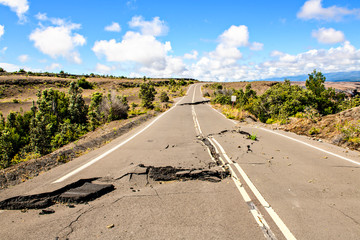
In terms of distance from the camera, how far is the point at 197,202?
3490 millimetres

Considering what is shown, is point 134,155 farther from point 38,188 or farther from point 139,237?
point 139,237

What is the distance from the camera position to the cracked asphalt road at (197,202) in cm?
272

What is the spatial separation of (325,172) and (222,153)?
2751mm

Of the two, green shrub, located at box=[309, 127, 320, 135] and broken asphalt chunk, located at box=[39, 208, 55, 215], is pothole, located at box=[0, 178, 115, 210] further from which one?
green shrub, located at box=[309, 127, 320, 135]

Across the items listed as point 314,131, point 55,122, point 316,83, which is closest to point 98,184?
point 314,131

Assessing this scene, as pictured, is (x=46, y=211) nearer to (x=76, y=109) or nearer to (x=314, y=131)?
(x=314, y=131)

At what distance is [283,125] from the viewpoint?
1227 cm

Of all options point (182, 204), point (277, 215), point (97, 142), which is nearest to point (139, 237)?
point (182, 204)

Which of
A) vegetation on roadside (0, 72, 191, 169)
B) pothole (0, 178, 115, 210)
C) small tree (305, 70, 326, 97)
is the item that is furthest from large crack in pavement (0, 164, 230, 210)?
small tree (305, 70, 326, 97)

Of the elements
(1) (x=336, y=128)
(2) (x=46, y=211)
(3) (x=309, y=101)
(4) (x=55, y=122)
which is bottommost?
(4) (x=55, y=122)

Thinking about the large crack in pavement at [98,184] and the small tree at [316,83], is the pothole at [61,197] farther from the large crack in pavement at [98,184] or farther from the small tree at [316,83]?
the small tree at [316,83]

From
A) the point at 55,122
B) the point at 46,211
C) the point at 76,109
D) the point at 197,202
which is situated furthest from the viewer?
the point at 76,109

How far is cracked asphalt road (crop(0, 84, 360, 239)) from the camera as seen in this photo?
107 inches

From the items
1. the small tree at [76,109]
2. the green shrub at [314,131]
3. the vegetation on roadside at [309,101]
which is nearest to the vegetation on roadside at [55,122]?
the small tree at [76,109]
